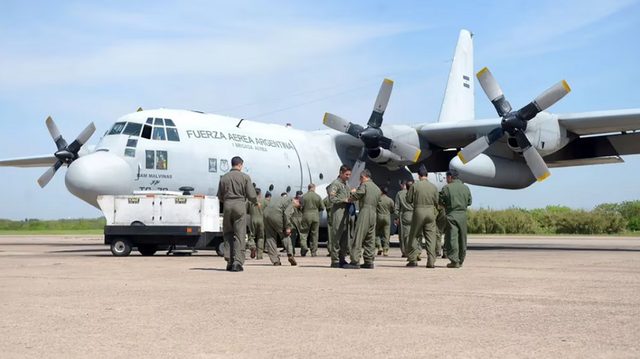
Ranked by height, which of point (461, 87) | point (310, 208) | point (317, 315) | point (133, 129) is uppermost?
point (461, 87)

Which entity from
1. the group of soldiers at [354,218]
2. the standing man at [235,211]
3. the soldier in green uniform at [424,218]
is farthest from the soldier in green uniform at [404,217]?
the standing man at [235,211]

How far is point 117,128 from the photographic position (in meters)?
18.5

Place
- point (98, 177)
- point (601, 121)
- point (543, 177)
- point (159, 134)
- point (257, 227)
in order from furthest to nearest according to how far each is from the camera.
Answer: point (543, 177) → point (601, 121) → point (159, 134) → point (98, 177) → point (257, 227)

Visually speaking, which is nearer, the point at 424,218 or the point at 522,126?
the point at 424,218

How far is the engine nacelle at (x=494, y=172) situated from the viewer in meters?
21.2

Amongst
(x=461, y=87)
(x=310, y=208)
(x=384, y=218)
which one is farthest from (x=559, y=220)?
(x=310, y=208)

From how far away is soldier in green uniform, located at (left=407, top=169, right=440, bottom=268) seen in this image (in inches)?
507

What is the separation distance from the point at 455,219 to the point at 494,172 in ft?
30.9

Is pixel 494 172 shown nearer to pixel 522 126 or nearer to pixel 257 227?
pixel 522 126

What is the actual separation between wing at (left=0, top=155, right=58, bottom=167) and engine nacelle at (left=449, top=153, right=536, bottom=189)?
16255 mm

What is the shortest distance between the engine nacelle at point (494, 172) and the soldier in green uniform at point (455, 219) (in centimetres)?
770

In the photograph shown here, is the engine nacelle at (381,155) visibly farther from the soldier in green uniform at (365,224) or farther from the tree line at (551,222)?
the tree line at (551,222)

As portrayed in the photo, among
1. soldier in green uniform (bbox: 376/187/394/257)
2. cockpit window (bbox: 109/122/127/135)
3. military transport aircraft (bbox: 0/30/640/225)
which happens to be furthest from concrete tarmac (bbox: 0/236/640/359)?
cockpit window (bbox: 109/122/127/135)

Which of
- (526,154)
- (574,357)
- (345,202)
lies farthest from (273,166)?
(574,357)
